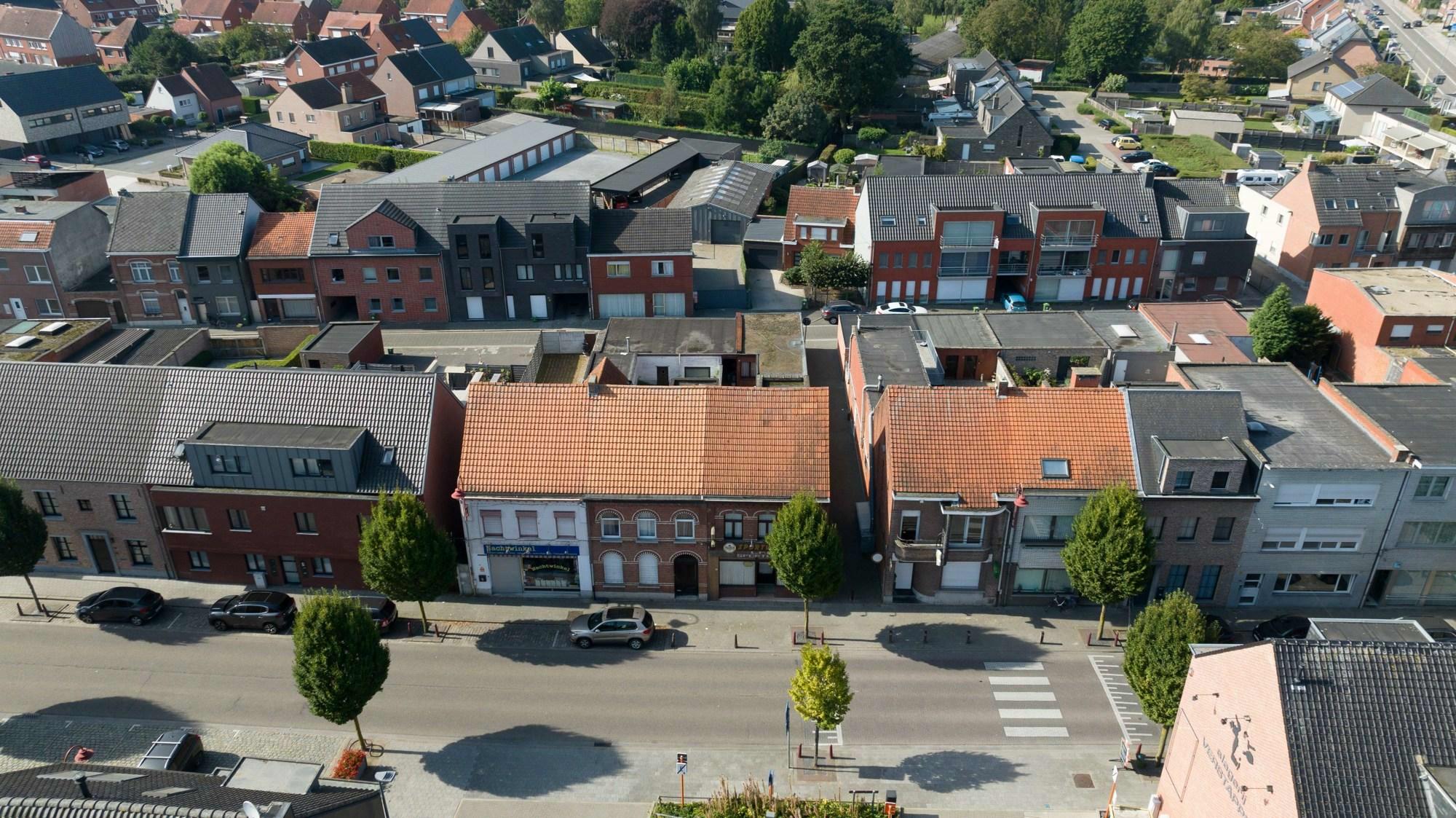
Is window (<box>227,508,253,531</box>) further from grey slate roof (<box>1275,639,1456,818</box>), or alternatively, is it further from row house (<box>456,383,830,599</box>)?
grey slate roof (<box>1275,639,1456,818</box>)

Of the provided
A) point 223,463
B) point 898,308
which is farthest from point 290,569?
point 898,308

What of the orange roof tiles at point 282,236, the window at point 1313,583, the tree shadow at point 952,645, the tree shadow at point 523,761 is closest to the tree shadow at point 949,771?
the tree shadow at point 952,645

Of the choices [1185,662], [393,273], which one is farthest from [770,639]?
[393,273]

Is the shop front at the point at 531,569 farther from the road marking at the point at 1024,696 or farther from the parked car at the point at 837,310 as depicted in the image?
the parked car at the point at 837,310

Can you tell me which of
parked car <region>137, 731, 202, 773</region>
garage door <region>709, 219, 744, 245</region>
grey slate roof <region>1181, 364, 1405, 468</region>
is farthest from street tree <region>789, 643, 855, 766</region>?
garage door <region>709, 219, 744, 245</region>

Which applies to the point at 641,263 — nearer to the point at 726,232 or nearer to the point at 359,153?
the point at 726,232

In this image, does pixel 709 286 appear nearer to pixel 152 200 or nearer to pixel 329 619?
pixel 152 200
